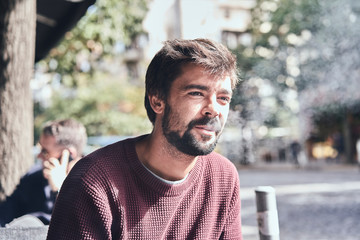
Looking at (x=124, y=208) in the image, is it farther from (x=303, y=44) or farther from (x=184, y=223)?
(x=303, y=44)

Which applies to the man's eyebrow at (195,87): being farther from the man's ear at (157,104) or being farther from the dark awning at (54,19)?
the dark awning at (54,19)

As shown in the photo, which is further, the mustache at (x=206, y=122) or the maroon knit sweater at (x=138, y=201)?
the mustache at (x=206, y=122)

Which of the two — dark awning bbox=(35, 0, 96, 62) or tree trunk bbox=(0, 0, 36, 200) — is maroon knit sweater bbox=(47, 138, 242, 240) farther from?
dark awning bbox=(35, 0, 96, 62)

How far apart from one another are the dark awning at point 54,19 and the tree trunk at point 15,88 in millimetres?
921

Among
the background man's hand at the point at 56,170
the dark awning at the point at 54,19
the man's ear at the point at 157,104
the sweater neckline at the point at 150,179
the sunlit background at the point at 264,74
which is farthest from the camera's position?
the sunlit background at the point at 264,74

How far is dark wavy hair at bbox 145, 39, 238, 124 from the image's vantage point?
59.2 inches

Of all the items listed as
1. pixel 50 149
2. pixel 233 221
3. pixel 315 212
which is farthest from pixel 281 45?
pixel 233 221

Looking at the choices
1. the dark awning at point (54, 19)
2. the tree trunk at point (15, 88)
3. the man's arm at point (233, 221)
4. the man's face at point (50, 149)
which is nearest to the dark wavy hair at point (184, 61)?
the man's arm at point (233, 221)

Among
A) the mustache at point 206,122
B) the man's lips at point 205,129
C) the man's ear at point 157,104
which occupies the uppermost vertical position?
the man's ear at point 157,104

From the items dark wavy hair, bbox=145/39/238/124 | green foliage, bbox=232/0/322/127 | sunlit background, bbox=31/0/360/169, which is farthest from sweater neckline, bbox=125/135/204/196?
green foliage, bbox=232/0/322/127

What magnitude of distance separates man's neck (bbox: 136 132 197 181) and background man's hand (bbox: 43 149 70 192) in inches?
48.2

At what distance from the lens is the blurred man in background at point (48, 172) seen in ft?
8.50

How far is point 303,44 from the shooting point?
50.5 feet

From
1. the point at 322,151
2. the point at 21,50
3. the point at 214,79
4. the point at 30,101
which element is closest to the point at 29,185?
the point at 30,101
